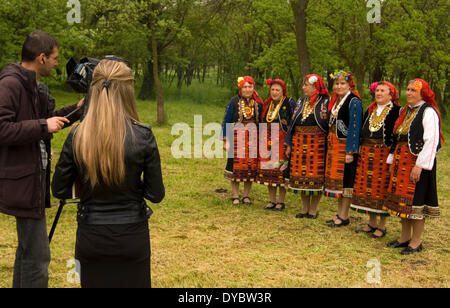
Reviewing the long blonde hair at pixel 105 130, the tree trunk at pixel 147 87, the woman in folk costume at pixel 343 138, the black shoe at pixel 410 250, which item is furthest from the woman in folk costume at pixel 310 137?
the tree trunk at pixel 147 87

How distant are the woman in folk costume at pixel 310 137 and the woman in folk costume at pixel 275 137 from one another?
0.87 feet

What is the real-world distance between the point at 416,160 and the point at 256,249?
2075 millimetres

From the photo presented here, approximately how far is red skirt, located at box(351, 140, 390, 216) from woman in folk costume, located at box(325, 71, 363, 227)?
0.53 feet

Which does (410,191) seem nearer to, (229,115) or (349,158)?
(349,158)

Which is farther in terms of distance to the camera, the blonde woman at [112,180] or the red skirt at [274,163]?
the red skirt at [274,163]

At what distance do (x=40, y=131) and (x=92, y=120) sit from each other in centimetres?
70

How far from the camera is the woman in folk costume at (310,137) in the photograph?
6.37 m

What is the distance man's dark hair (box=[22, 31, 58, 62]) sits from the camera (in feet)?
10.5

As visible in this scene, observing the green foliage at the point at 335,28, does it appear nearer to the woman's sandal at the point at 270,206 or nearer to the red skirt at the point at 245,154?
the red skirt at the point at 245,154

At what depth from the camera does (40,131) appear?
299cm

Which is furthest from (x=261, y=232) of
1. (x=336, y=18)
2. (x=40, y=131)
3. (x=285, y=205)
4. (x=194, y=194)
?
(x=336, y=18)

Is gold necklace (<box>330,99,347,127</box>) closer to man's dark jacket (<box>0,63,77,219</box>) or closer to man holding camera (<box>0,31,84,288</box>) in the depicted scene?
man holding camera (<box>0,31,84,288</box>)

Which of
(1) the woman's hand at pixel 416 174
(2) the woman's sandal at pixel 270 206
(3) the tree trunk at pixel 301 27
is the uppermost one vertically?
(3) the tree trunk at pixel 301 27

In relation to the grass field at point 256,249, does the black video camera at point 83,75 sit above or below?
above
